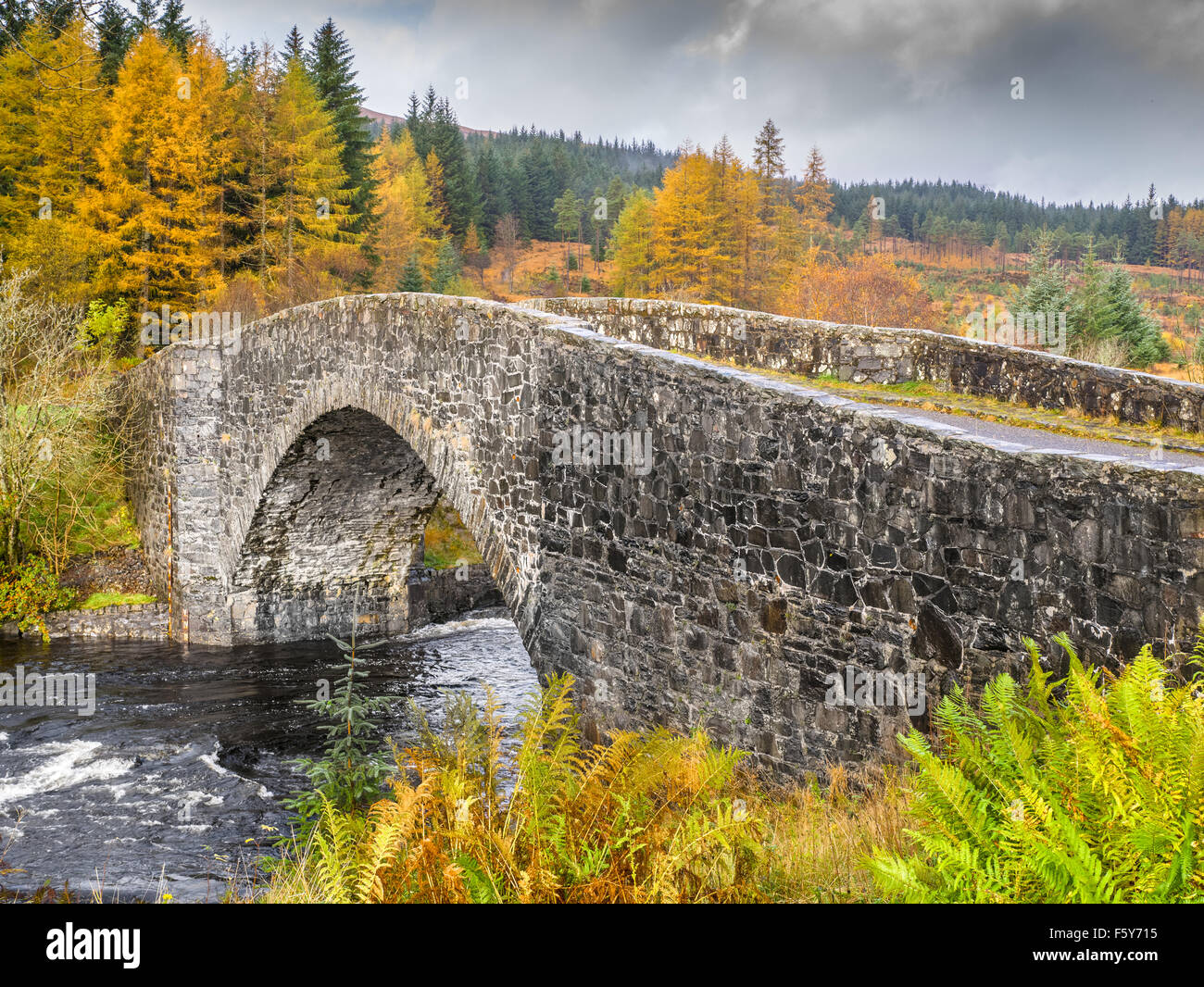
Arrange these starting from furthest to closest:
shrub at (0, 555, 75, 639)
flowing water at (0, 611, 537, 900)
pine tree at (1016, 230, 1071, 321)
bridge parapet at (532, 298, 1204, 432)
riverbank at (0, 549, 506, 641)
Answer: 1. pine tree at (1016, 230, 1071, 321)
2. riverbank at (0, 549, 506, 641)
3. shrub at (0, 555, 75, 639)
4. flowing water at (0, 611, 537, 900)
5. bridge parapet at (532, 298, 1204, 432)

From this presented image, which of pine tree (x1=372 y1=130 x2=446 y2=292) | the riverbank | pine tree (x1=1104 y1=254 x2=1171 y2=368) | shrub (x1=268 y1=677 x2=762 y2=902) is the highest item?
pine tree (x1=372 y1=130 x2=446 y2=292)

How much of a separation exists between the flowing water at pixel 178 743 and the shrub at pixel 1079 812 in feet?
20.0

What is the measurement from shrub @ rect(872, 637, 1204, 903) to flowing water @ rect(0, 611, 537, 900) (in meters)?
6.09

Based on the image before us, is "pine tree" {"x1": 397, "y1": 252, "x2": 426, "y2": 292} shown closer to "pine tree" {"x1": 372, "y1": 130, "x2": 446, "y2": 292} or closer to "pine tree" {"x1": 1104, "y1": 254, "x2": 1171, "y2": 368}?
"pine tree" {"x1": 372, "y1": 130, "x2": 446, "y2": 292}

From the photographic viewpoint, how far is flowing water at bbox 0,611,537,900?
9.77 m

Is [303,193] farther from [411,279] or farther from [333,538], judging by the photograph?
[333,538]

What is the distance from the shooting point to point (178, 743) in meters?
13.5

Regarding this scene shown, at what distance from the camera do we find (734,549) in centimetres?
768

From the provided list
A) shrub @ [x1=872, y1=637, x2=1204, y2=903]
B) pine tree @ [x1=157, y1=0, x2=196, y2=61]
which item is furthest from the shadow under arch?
pine tree @ [x1=157, y1=0, x2=196, y2=61]

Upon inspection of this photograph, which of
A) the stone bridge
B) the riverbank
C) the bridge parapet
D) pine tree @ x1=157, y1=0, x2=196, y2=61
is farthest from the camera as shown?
pine tree @ x1=157, y1=0, x2=196, y2=61
